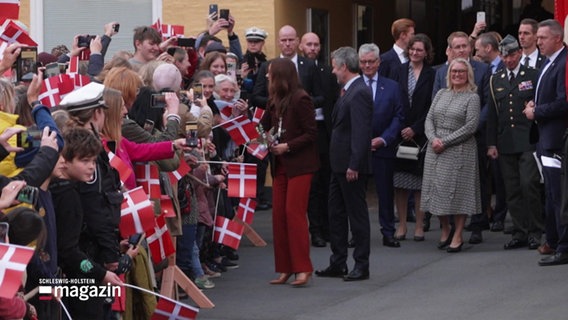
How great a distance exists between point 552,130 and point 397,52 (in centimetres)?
366

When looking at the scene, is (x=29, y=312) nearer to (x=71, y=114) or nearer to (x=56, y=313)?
(x=56, y=313)

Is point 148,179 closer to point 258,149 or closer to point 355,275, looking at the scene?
point 258,149

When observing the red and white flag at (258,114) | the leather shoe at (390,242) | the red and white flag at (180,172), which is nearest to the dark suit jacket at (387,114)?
the leather shoe at (390,242)

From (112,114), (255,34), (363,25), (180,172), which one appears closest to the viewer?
(112,114)

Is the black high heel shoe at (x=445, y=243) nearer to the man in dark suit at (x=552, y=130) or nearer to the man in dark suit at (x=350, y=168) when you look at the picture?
the man in dark suit at (x=552, y=130)

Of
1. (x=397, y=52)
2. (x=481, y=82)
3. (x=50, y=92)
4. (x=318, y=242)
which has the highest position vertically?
(x=397, y=52)

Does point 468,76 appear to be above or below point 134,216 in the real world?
above

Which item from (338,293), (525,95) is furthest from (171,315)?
(525,95)

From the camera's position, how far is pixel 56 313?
294 inches

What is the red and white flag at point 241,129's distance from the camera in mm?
12938

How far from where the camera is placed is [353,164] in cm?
1212

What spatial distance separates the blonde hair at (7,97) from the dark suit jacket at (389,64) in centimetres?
812

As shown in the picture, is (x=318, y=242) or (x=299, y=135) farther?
(x=318, y=242)

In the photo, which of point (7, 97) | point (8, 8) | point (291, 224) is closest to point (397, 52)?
point (291, 224)
